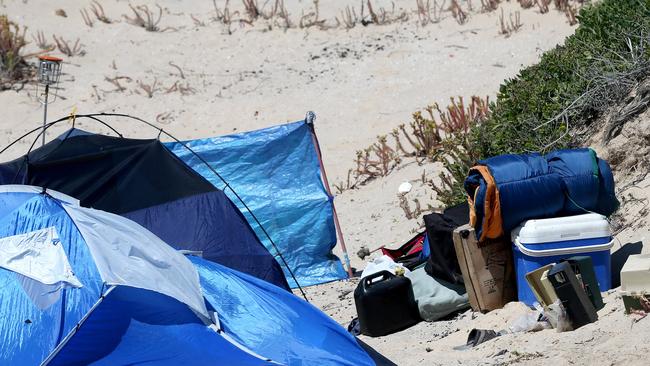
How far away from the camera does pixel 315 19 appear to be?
14688 mm

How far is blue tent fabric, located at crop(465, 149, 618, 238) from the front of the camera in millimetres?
6219

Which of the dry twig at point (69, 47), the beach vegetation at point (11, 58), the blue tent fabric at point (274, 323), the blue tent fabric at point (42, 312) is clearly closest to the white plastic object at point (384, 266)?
the blue tent fabric at point (274, 323)

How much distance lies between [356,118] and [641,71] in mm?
4849

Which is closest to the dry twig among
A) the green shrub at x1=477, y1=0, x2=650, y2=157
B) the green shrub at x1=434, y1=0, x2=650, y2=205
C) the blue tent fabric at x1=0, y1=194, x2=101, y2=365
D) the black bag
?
the green shrub at x1=434, y1=0, x2=650, y2=205

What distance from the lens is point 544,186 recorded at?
6.24 meters

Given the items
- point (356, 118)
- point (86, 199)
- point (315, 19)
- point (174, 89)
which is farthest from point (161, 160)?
point (315, 19)

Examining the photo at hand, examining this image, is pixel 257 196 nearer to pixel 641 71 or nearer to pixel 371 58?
pixel 641 71

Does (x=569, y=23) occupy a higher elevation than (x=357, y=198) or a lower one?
higher

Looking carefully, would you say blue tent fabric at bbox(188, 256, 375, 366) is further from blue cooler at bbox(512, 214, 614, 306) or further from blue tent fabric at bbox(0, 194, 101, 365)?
blue cooler at bbox(512, 214, 614, 306)

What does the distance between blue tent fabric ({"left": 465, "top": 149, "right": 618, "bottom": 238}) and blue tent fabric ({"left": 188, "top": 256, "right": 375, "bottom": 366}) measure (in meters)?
1.08

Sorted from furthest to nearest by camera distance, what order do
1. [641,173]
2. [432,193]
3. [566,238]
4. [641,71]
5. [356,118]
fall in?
1. [356,118]
2. [432,193]
3. [641,71]
4. [641,173]
5. [566,238]

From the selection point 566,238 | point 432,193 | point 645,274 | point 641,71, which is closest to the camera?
point 645,274

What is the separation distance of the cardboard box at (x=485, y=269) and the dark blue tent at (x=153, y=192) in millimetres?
1574

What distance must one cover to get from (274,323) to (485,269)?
135 centimetres
